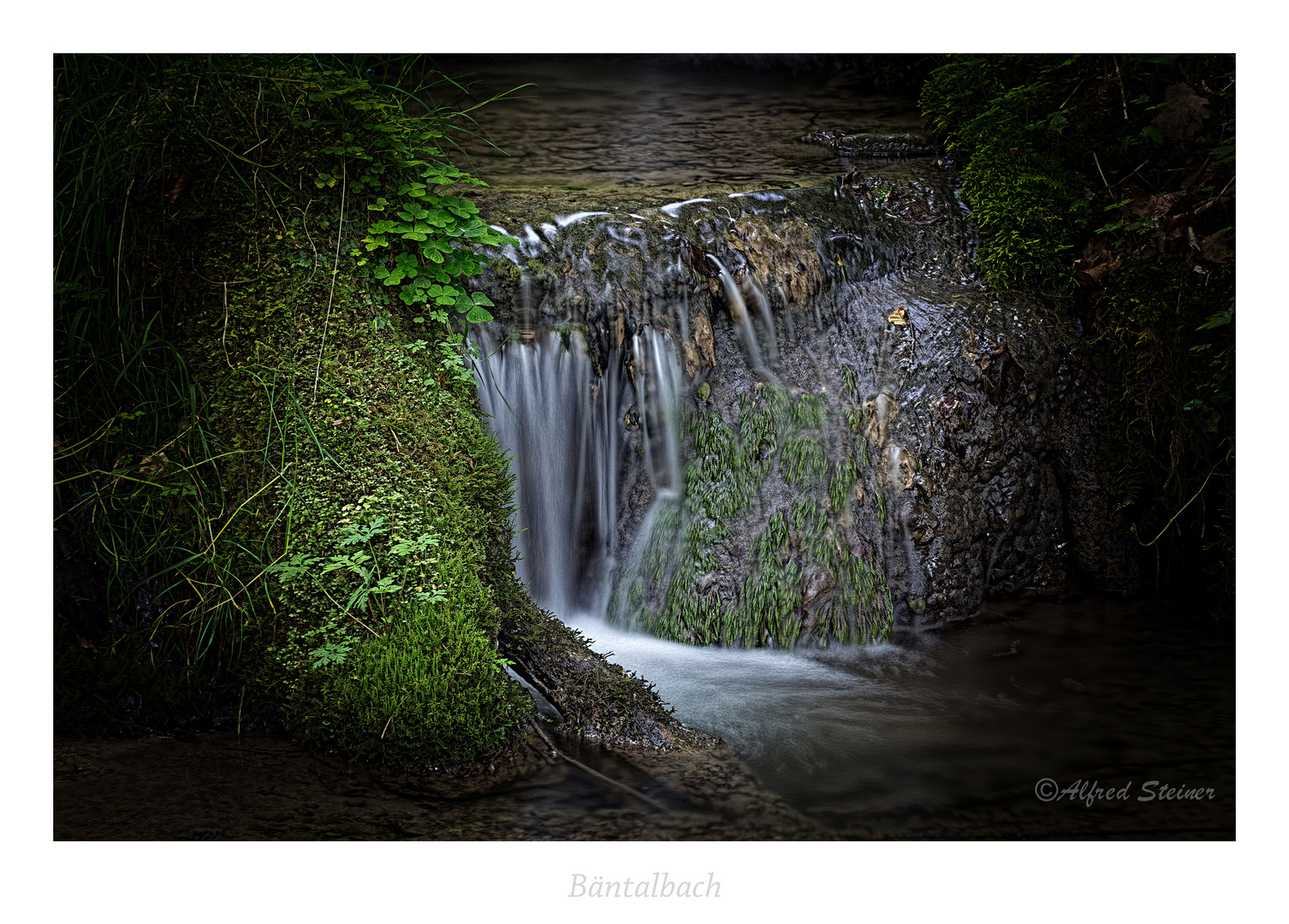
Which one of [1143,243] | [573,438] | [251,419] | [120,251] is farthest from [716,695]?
[1143,243]

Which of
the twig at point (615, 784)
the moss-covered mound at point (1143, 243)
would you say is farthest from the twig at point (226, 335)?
the moss-covered mound at point (1143, 243)

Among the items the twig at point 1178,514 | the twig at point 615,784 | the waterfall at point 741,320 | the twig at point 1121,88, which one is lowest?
the twig at point 615,784

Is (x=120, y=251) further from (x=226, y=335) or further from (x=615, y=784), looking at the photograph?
(x=615, y=784)

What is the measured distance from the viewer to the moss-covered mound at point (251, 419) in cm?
313

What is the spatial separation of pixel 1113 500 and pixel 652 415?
2.44m

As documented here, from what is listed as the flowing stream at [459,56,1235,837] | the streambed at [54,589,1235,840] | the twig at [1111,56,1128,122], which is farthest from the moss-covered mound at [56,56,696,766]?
the twig at [1111,56,1128,122]

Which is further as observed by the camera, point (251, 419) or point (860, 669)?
point (860, 669)

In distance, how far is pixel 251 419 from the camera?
10.6 feet

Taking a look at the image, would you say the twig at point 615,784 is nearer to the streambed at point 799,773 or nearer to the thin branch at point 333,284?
the streambed at point 799,773

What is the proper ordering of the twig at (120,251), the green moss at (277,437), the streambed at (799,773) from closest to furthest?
the streambed at (799,773) < the green moss at (277,437) < the twig at (120,251)

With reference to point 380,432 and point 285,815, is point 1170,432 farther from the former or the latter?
point 285,815

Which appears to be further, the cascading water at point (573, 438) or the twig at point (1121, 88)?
the twig at point (1121, 88)


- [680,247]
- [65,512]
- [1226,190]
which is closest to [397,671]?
[65,512]

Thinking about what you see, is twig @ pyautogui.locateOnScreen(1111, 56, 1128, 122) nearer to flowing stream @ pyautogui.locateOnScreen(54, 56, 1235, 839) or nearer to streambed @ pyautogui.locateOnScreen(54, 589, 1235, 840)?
flowing stream @ pyautogui.locateOnScreen(54, 56, 1235, 839)
